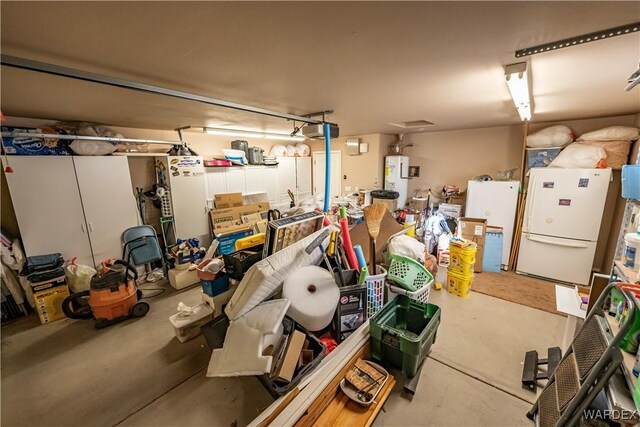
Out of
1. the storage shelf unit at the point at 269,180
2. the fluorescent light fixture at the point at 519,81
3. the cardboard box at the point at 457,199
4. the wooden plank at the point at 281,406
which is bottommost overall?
the wooden plank at the point at 281,406

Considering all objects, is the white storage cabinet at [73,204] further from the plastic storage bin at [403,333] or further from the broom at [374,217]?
the plastic storage bin at [403,333]

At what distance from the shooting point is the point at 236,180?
496 centimetres

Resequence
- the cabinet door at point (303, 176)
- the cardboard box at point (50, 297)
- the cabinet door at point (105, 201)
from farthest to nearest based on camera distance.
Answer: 1. the cabinet door at point (303, 176)
2. the cabinet door at point (105, 201)
3. the cardboard box at point (50, 297)

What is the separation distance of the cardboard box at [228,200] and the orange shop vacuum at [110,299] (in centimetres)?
189

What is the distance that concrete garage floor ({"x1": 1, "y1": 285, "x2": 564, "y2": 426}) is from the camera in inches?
68.0

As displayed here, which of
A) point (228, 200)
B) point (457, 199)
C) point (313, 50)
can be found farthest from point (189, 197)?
point (457, 199)

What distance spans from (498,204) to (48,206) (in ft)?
21.0

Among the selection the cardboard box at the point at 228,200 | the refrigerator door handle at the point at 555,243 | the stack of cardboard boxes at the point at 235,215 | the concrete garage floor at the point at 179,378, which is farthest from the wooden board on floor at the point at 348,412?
the cardboard box at the point at 228,200

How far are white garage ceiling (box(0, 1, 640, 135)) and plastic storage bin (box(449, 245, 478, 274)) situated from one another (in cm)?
176

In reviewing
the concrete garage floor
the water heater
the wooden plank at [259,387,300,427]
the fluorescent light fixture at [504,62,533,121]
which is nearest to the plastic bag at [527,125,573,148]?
the fluorescent light fixture at [504,62,533,121]

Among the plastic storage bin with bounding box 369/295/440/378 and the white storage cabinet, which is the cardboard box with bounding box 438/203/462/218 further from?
the white storage cabinet

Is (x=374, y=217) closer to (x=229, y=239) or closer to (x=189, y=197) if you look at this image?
(x=229, y=239)

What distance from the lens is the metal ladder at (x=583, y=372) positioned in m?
1.16

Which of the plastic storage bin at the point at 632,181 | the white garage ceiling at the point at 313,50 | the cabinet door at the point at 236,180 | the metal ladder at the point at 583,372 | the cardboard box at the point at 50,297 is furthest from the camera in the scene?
the cabinet door at the point at 236,180
